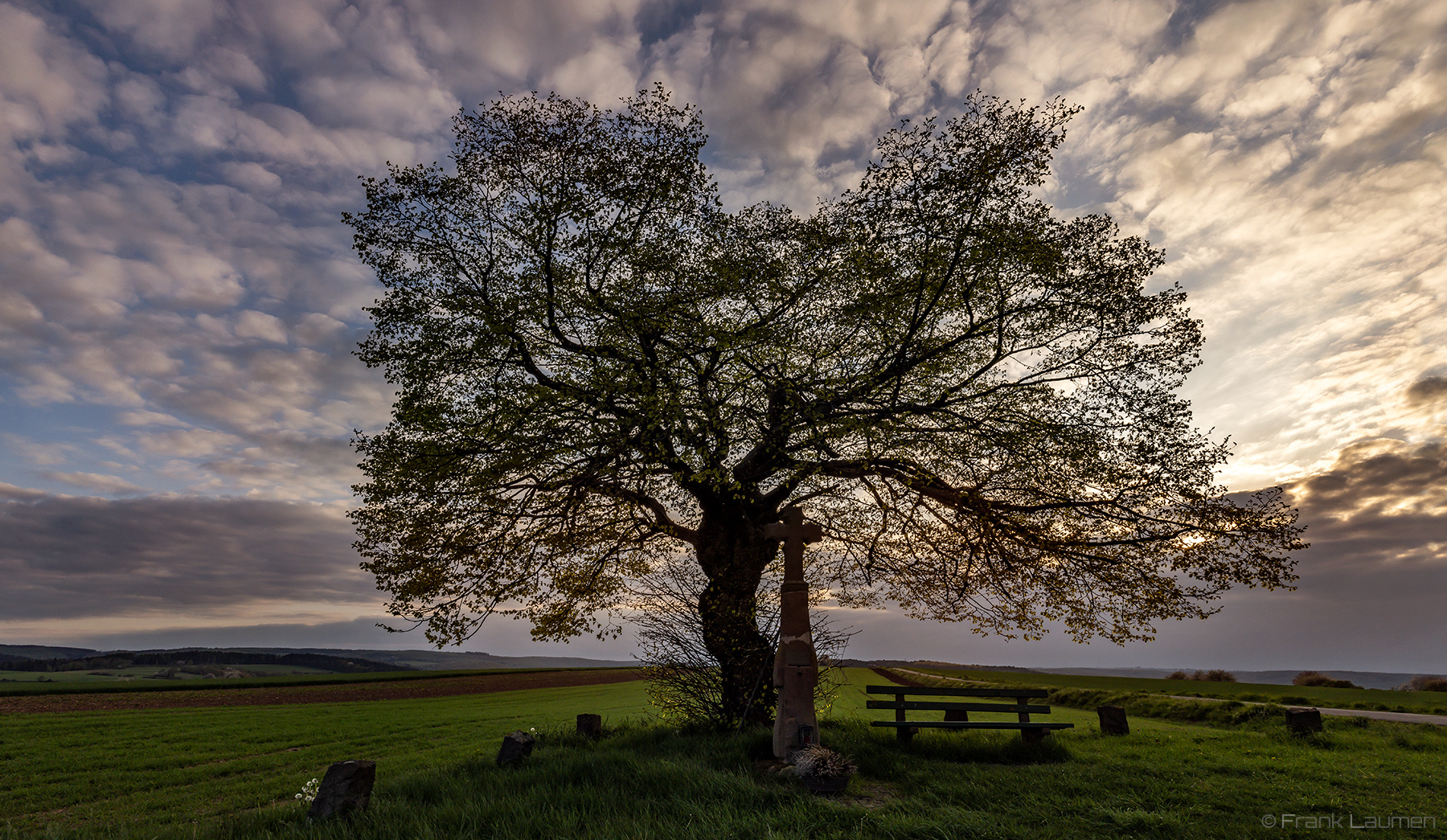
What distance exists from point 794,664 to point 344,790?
6208 millimetres

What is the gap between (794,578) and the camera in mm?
10578

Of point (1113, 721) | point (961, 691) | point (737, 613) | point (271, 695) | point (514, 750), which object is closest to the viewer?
point (514, 750)

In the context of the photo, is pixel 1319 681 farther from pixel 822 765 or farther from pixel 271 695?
pixel 271 695

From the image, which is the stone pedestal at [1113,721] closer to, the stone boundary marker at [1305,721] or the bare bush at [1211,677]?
the stone boundary marker at [1305,721]

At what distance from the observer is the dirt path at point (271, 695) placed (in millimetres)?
36125

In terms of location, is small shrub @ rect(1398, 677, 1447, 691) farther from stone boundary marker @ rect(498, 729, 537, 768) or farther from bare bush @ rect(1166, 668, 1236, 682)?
stone boundary marker @ rect(498, 729, 537, 768)

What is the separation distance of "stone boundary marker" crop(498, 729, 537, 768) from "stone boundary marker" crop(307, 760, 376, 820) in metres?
2.77

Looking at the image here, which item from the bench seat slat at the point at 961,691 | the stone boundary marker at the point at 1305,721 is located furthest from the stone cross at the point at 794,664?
the stone boundary marker at the point at 1305,721

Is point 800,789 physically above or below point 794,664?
below

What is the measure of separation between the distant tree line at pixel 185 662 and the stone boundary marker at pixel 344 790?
102 metres

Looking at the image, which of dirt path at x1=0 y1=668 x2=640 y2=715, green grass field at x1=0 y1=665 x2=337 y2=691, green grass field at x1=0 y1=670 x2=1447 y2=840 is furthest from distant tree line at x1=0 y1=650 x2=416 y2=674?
green grass field at x1=0 y1=670 x2=1447 y2=840

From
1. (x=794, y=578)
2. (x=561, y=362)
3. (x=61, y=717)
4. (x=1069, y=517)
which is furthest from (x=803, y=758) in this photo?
(x=61, y=717)

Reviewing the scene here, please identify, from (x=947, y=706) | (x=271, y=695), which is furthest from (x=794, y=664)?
(x=271, y=695)

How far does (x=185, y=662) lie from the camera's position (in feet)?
330
